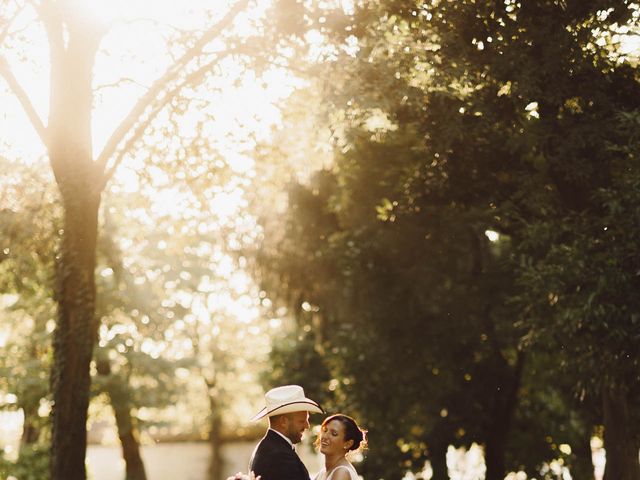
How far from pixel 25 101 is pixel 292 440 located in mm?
9299

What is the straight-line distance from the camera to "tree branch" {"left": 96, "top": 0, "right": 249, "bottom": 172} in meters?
14.6

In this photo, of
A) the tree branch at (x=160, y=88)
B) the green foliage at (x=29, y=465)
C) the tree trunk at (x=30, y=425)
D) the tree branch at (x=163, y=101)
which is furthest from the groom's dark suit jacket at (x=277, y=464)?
the tree trunk at (x=30, y=425)

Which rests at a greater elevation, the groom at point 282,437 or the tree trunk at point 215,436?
the tree trunk at point 215,436

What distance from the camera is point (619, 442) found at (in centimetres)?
1922

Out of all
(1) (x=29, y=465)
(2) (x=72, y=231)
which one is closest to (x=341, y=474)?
(2) (x=72, y=231)

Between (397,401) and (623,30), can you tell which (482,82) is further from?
(397,401)

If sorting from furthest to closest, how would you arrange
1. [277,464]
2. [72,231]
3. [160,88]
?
[160,88], [72,231], [277,464]

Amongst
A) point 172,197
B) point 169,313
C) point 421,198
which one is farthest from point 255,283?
point 172,197

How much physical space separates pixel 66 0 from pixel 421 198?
9548 mm

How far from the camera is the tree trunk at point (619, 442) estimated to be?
62.3 ft

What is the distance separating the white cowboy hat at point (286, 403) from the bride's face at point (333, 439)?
65 centimetres

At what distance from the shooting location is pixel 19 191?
17031mm

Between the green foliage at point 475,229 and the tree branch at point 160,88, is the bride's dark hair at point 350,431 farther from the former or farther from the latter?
the tree branch at point 160,88

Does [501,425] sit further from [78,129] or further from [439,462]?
[78,129]
